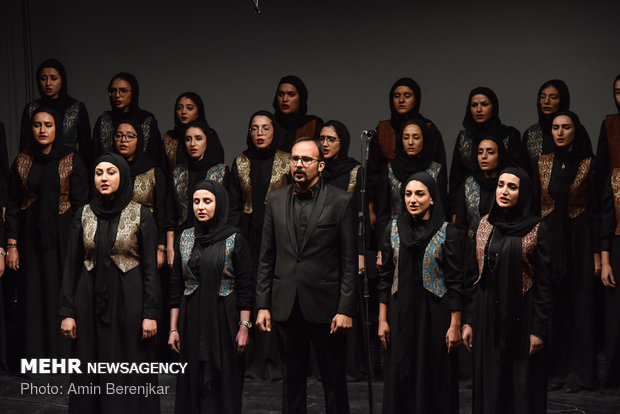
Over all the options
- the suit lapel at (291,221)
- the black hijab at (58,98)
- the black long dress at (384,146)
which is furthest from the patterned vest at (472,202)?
the black hijab at (58,98)

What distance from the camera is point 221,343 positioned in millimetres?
4758

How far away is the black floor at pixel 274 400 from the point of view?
5.44m

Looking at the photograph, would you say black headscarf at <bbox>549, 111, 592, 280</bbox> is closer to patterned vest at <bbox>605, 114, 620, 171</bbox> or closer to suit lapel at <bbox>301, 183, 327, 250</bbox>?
patterned vest at <bbox>605, 114, 620, 171</bbox>

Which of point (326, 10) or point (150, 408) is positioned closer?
point (150, 408)

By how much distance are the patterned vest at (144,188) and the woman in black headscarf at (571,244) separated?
2303 millimetres

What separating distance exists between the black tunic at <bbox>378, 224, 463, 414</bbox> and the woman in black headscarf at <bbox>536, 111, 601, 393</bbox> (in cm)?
129

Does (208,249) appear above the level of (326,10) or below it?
below

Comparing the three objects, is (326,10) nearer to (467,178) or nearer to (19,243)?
(467,178)

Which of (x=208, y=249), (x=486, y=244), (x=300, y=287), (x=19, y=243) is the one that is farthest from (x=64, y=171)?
(x=486, y=244)

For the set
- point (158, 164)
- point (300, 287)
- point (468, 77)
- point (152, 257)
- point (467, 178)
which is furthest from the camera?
point (468, 77)

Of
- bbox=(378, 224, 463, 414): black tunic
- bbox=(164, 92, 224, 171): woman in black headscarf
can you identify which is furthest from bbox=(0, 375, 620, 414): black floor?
bbox=(164, 92, 224, 171): woman in black headscarf

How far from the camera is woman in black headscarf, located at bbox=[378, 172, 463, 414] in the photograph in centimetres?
476

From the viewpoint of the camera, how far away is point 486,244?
475cm

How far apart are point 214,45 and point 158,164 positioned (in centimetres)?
161
